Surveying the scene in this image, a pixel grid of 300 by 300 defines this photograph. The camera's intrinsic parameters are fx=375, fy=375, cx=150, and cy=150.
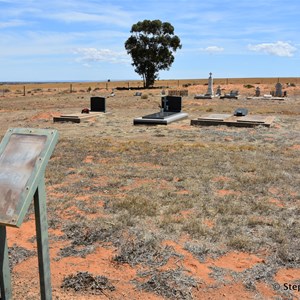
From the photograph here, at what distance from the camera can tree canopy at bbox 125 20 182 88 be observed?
58500 millimetres

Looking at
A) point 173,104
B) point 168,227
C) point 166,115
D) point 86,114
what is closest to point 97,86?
point 173,104

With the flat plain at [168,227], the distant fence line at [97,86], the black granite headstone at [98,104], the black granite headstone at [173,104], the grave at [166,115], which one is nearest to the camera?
the flat plain at [168,227]

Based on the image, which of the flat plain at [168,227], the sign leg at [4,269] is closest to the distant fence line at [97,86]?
the flat plain at [168,227]

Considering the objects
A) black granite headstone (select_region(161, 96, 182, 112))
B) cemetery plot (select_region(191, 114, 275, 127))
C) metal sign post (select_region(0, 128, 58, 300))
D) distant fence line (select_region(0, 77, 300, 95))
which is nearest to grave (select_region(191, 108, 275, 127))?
cemetery plot (select_region(191, 114, 275, 127))

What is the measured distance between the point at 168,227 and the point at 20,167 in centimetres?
298

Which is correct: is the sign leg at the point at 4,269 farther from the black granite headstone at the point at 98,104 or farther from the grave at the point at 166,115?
the black granite headstone at the point at 98,104

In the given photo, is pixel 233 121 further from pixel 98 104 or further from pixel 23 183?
pixel 23 183

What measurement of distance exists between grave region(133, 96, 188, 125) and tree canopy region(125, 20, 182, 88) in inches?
1539

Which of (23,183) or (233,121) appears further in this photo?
(233,121)

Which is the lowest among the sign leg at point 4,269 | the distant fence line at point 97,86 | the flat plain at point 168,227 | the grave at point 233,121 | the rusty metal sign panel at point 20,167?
the flat plain at point 168,227

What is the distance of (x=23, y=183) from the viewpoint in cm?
300

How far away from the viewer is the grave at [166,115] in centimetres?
1797

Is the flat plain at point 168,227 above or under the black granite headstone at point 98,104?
under

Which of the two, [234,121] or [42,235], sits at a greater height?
[234,121]
